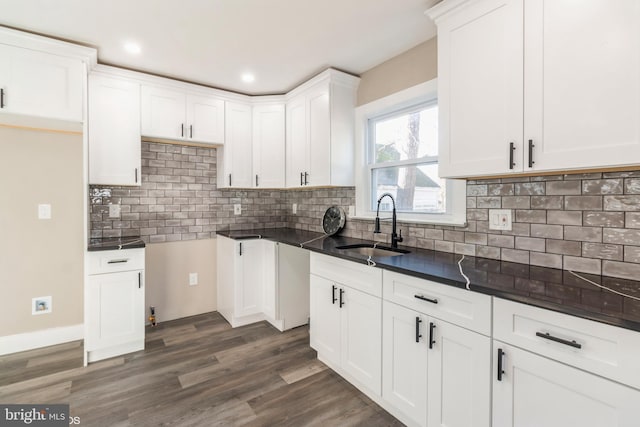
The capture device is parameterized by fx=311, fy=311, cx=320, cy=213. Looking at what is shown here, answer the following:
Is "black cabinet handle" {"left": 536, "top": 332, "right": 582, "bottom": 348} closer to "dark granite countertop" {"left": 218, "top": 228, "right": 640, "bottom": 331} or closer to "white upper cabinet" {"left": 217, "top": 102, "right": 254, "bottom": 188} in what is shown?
"dark granite countertop" {"left": 218, "top": 228, "right": 640, "bottom": 331}

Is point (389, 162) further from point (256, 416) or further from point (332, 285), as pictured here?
point (256, 416)

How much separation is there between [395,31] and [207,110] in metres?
1.93

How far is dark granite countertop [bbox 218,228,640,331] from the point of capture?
1.02 meters

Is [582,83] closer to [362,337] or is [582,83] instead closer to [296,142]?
[362,337]

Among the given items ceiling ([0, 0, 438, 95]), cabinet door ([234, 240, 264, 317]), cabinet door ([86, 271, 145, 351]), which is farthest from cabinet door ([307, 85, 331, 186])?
cabinet door ([86, 271, 145, 351])

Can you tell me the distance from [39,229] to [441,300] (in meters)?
3.20

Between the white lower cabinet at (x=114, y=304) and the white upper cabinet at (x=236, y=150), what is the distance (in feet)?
3.73

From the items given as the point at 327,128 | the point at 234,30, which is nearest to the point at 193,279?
the point at 327,128

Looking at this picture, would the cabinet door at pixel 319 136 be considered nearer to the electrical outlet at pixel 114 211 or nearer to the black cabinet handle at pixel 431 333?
the black cabinet handle at pixel 431 333

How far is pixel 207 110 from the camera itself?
3127 mm

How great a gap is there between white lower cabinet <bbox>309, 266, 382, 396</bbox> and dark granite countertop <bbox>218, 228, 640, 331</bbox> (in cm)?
30

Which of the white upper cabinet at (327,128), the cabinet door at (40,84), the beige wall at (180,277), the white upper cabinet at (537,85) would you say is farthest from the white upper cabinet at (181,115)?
the white upper cabinet at (537,85)

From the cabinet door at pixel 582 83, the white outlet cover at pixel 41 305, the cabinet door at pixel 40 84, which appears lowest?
the white outlet cover at pixel 41 305

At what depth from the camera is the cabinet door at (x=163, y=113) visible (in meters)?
2.80
